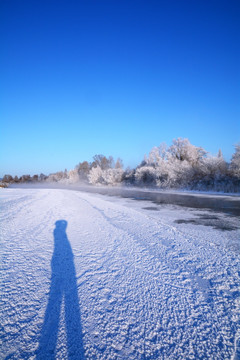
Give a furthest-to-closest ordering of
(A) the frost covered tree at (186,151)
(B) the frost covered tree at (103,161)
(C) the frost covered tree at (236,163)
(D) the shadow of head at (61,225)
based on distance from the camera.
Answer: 1. (B) the frost covered tree at (103,161)
2. (A) the frost covered tree at (186,151)
3. (C) the frost covered tree at (236,163)
4. (D) the shadow of head at (61,225)

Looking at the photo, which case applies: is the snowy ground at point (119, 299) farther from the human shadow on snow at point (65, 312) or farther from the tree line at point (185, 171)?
the tree line at point (185, 171)

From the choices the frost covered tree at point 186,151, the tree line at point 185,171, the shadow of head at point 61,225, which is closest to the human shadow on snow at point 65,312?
the shadow of head at point 61,225

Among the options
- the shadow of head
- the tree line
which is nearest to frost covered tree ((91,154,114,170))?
the tree line

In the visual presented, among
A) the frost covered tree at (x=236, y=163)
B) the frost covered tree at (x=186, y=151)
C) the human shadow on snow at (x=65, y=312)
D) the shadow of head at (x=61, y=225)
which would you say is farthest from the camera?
the frost covered tree at (x=186, y=151)

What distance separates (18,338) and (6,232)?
3.95 meters

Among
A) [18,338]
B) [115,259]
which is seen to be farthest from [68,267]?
[18,338]

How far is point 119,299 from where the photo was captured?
210cm

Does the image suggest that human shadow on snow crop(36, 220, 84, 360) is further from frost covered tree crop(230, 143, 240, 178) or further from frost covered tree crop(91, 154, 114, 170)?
frost covered tree crop(91, 154, 114, 170)

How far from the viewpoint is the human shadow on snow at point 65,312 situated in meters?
1.45

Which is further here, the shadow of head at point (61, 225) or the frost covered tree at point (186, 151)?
the frost covered tree at point (186, 151)

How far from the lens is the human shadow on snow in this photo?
145 centimetres

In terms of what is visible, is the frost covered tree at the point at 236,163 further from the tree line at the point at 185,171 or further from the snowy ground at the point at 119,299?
the snowy ground at the point at 119,299

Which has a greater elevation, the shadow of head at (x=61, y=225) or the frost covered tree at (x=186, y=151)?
the frost covered tree at (x=186, y=151)

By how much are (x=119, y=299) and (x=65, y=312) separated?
68 centimetres
